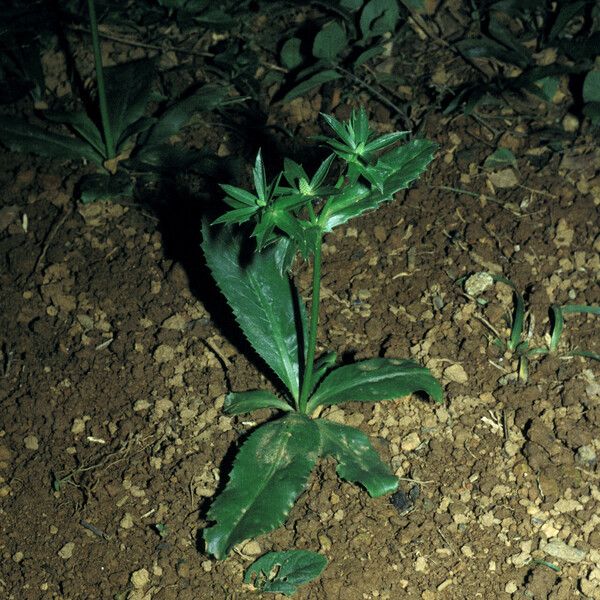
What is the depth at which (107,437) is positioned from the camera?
274 centimetres

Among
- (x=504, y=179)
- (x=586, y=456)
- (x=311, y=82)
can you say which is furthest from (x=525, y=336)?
(x=311, y=82)

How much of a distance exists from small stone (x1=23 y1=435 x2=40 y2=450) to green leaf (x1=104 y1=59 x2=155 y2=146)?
1.27 metres

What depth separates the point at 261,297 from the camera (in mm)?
2693

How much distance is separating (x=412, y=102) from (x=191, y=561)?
2084 mm

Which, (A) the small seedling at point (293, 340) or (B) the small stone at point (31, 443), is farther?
(B) the small stone at point (31, 443)

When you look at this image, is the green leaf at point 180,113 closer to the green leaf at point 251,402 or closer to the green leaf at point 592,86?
the green leaf at point 251,402

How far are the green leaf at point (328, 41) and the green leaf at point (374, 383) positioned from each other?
1.57 m

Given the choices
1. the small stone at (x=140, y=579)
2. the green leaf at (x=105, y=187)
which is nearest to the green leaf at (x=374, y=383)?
the small stone at (x=140, y=579)

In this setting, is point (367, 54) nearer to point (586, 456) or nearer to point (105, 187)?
point (105, 187)

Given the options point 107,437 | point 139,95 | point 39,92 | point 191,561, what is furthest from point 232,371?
point 39,92

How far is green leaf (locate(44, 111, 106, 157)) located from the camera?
3.43 metres

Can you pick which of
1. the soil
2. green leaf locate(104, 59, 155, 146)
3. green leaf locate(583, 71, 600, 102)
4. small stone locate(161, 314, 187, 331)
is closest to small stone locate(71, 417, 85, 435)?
the soil

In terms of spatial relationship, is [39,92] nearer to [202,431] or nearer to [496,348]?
[202,431]

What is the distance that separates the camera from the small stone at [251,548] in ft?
8.09
